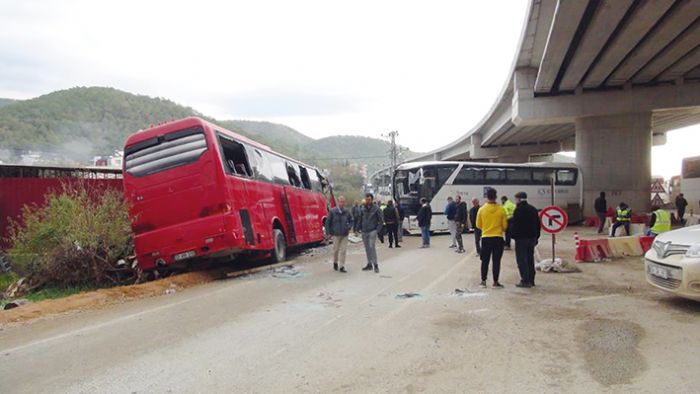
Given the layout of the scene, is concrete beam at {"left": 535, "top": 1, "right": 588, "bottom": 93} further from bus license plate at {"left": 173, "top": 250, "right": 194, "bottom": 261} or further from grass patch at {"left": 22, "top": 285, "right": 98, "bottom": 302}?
grass patch at {"left": 22, "top": 285, "right": 98, "bottom": 302}

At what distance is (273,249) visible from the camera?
494 inches

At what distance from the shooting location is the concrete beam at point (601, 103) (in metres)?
23.7

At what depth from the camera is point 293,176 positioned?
16.0m

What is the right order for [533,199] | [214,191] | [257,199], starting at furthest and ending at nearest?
[533,199] → [257,199] → [214,191]

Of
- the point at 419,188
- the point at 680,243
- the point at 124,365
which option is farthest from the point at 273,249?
the point at 419,188

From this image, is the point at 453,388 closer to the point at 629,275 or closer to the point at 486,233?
the point at 486,233

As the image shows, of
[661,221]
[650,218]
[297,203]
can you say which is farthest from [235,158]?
[650,218]

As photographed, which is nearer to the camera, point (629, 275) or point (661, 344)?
point (661, 344)

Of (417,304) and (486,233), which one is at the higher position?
(486,233)

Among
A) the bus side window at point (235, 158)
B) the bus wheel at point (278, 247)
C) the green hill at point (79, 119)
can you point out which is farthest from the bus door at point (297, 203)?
the green hill at point (79, 119)

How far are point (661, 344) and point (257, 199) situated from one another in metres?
8.65

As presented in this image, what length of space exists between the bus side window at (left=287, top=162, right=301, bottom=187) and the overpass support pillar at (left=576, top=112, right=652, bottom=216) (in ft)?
57.9

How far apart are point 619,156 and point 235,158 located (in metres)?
22.4

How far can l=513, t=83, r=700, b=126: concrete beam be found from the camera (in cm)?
2370
